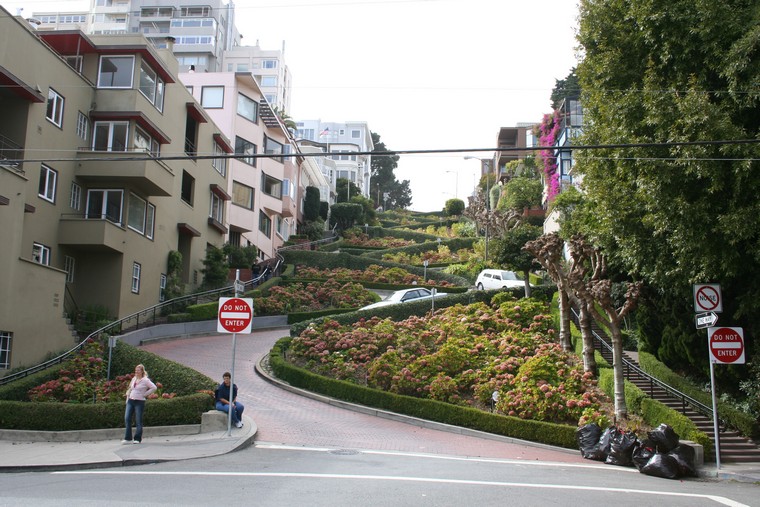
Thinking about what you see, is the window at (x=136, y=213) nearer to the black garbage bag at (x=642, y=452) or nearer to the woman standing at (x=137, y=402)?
the woman standing at (x=137, y=402)

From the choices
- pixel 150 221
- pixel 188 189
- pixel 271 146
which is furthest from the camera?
pixel 271 146

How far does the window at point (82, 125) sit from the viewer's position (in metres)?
28.6

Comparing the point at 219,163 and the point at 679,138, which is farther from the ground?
the point at 219,163

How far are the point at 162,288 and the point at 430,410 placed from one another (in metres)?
18.8

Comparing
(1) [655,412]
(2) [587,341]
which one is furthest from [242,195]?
(1) [655,412]

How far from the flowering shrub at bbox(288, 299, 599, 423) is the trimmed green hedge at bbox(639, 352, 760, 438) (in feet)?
6.41

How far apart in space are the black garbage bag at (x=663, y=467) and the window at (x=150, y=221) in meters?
24.2

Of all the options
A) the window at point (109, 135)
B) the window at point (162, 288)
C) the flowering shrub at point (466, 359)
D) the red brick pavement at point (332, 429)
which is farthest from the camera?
the window at point (162, 288)

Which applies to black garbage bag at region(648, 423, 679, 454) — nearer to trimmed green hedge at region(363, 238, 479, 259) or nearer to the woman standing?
the woman standing

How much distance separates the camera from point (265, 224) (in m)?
55.6

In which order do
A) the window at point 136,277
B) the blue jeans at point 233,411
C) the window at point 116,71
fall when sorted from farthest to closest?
the window at point 136,277 < the window at point 116,71 < the blue jeans at point 233,411

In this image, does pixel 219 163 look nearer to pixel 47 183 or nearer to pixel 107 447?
pixel 47 183

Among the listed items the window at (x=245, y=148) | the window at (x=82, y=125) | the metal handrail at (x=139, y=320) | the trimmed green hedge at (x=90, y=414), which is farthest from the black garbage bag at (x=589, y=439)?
the window at (x=245, y=148)

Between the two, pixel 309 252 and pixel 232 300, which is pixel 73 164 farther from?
pixel 309 252
